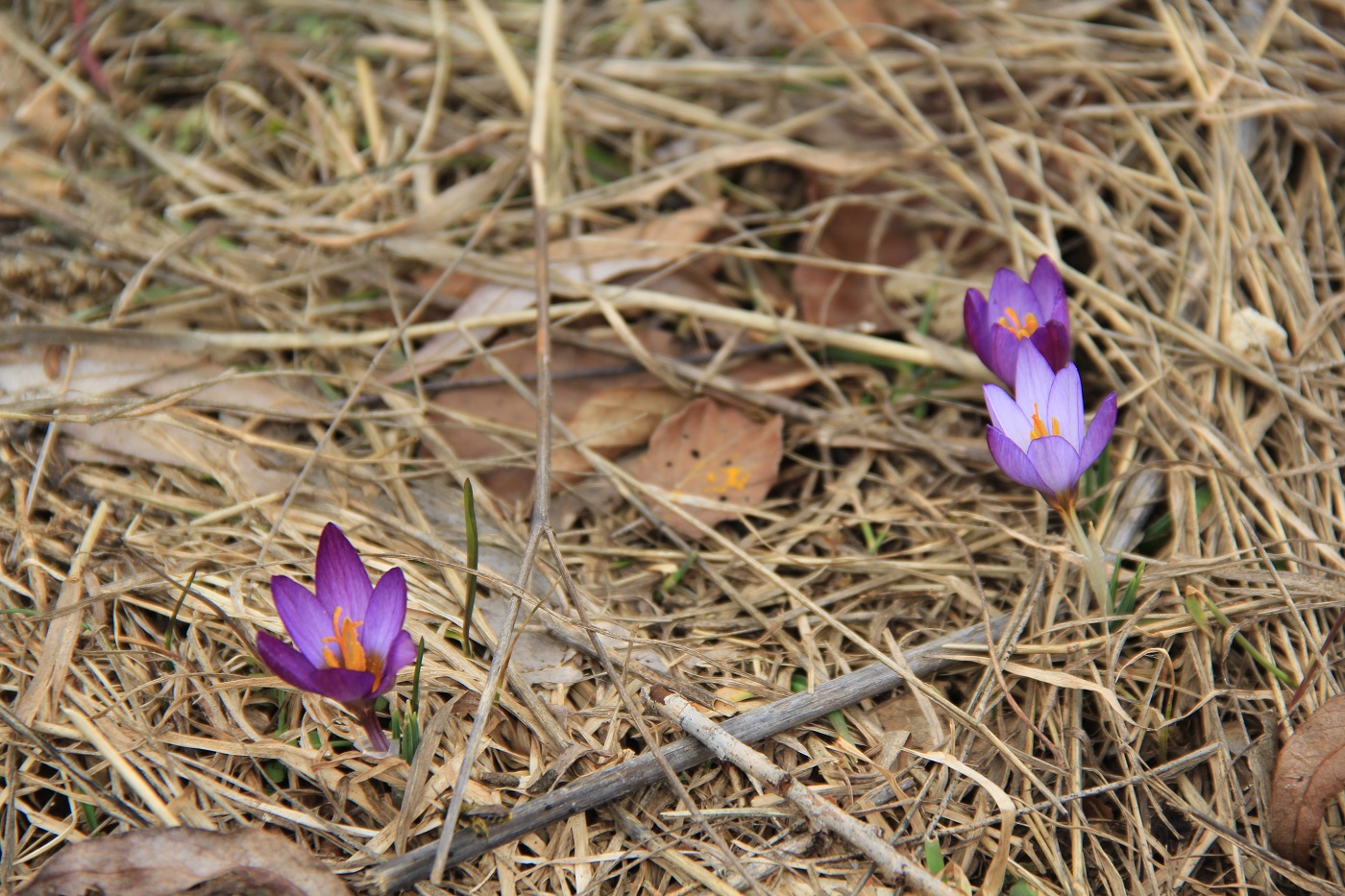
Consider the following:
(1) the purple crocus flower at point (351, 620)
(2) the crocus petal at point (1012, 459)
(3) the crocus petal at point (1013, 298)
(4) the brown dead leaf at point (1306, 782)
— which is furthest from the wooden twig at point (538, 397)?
(4) the brown dead leaf at point (1306, 782)

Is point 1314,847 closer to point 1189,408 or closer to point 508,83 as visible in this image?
point 1189,408

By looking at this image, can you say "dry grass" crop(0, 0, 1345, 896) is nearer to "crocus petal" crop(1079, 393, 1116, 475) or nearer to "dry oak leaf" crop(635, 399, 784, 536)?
"dry oak leaf" crop(635, 399, 784, 536)

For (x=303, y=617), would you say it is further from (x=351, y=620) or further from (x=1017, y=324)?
(x=1017, y=324)

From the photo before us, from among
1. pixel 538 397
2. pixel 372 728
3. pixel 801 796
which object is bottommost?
pixel 801 796

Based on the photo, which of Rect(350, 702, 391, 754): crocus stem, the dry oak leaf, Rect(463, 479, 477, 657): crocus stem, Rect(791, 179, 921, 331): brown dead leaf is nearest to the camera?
Rect(350, 702, 391, 754): crocus stem

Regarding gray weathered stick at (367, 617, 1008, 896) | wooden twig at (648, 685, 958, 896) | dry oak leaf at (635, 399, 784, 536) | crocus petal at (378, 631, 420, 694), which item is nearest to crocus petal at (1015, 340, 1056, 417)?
gray weathered stick at (367, 617, 1008, 896)

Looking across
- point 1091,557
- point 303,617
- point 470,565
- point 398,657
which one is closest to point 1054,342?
point 1091,557
